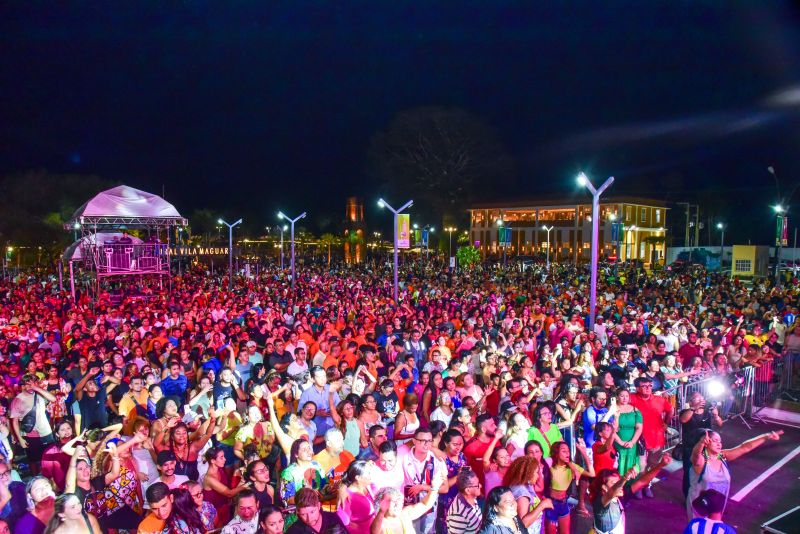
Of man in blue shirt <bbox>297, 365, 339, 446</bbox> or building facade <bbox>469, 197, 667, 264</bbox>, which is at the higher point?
building facade <bbox>469, 197, 667, 264</bbox>

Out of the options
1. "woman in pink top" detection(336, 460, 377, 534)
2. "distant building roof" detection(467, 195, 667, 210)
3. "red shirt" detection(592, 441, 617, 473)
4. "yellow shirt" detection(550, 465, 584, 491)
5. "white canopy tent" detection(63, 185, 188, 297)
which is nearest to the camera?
"woman in pink top" detection(336, 460, 377, 534)

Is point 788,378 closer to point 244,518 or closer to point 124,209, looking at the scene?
point 244,518

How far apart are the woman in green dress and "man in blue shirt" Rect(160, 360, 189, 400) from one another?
532 cm

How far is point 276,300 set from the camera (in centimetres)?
1739

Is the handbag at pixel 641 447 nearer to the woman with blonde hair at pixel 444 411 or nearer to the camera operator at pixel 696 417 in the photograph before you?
the camera operator at pixel 696 417

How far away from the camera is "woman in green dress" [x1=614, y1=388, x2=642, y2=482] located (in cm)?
626

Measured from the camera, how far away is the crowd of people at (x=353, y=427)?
4.30m

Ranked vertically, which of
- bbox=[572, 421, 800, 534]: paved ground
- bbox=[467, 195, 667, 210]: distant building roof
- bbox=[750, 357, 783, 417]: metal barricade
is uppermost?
bbox=[467, 195, 667, 210]: distant building roof

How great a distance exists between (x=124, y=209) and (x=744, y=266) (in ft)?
99.5

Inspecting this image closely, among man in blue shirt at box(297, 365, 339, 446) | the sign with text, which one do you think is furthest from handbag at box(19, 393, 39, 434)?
the sign with text

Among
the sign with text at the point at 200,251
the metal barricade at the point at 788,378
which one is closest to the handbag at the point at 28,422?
the metal barricade at the point at 788,378

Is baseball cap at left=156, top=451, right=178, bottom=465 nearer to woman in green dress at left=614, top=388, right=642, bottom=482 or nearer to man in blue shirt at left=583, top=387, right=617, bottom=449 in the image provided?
man in blue shirt at left=583, top=387, right=617, bottom=449

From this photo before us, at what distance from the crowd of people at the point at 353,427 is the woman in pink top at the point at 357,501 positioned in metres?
0.01

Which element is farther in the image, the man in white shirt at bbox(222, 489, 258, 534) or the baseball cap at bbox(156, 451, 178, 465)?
the baseball cap at bbox(156, 451, 178, 465)
